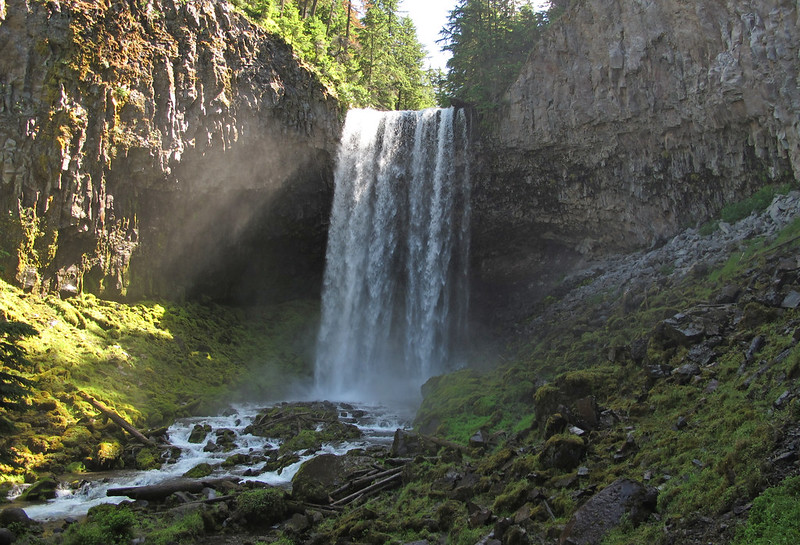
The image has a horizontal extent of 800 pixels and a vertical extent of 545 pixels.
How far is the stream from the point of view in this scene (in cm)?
1180

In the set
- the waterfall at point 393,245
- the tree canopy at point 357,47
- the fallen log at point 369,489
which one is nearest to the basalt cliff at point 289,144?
the waterfall at point 393,245

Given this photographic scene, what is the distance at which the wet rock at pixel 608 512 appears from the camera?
6656mm

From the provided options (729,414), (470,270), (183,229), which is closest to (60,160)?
(183,229)

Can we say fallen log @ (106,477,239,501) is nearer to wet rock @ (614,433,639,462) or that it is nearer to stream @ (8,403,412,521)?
stream @ (8,403,412,521)

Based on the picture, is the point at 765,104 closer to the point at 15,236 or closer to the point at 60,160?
the point at 60,160

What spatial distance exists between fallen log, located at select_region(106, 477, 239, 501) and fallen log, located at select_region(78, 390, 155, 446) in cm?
397

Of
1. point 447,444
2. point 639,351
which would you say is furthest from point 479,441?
point 639,351

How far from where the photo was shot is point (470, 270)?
3128 cm

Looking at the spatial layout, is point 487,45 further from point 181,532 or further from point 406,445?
point 181,532

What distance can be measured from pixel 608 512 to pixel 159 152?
2226 centimetres

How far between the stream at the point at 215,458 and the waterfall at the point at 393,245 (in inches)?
259

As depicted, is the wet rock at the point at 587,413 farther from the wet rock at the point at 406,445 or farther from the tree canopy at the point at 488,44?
the tree canopy at the point at 488,44

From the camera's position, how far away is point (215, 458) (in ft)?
50.2

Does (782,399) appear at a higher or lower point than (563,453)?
higher
